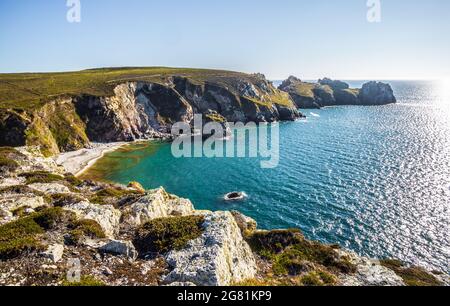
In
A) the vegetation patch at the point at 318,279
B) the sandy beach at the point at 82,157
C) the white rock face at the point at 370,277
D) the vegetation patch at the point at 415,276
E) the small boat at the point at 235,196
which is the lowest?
the vegetation patch at the point at 415,276

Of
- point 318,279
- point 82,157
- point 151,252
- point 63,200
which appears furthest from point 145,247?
point 82,157

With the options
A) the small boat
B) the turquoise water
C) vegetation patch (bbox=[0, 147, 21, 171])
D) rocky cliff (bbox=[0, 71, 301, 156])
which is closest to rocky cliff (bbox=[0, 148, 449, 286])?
the turquoise water

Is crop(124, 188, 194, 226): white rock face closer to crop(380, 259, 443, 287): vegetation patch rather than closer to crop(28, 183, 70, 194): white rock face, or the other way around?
crop(28, 183, 70, 194): white rock face

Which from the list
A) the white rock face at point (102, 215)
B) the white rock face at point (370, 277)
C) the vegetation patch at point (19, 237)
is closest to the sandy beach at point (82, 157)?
the white rock face at point (102, 215)

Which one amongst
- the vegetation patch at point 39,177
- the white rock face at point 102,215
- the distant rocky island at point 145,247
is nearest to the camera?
the distant rocky island at point 145,247

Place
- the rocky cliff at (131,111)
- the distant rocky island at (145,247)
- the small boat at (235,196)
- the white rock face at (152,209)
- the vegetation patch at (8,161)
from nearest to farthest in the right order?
the distant rocky island at (145,247), the white rock face at (152,209), the vegetation patch at (8,161), the small boat at (235,196), the rocky cliff at (131,111)

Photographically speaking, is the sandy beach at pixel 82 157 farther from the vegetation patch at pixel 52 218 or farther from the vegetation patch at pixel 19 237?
the vegetation patch at pixel 19 237
